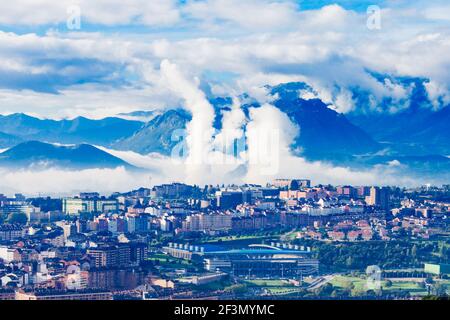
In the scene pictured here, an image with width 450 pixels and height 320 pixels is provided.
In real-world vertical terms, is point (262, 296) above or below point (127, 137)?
below

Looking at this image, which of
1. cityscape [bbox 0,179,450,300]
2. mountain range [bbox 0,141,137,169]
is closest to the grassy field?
cityscape [bbox 0,179,450,300]

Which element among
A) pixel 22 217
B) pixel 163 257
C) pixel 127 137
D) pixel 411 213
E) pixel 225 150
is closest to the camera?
pixel 163 257

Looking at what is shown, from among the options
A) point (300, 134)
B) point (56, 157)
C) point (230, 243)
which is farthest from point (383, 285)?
point (300, 134)

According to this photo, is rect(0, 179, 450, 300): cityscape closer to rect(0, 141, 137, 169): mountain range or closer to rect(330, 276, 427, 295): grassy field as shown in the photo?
rect(330, 276, 427, 295): grassy field

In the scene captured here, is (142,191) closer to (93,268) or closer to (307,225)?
(307,225)

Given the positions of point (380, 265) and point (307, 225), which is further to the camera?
point (307, 225)

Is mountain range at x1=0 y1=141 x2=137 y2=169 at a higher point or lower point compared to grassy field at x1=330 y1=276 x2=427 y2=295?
higher

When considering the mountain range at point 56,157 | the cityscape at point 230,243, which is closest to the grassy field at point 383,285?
the cityscape at point 230,243

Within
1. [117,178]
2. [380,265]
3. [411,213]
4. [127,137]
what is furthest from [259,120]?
[380,265]
